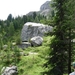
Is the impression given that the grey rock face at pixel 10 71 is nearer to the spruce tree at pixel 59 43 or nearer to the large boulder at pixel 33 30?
the spruce tree at pixel 59 43

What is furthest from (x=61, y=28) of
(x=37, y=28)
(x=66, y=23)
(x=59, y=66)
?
(x=37, y=28)

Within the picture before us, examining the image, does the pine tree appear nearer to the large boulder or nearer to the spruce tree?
the spruce tree

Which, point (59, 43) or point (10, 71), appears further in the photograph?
point (10, 71)

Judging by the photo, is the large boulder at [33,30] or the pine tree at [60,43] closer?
the pine tree at [60,43]

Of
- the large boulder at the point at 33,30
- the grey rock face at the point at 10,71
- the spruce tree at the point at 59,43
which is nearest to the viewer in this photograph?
the spruce tree at the point at 59,43

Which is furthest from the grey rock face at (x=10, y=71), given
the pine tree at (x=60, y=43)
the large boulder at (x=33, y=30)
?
the large boulder at (x=33, y=30)

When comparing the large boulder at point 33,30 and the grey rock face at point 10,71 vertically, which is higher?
the large boulder at point 33,30

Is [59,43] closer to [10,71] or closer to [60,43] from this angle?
[60,43]

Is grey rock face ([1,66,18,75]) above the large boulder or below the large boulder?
below

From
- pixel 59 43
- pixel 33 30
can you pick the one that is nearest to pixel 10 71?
pixel 59 43

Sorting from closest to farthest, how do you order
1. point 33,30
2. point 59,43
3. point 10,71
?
point 59,43
point 10,71
point 33,30

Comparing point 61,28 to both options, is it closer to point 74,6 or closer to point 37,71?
point 74,6

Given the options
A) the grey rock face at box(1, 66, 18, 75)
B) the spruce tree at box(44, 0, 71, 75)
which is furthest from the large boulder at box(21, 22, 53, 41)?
the spruce tree at box(44, 0, 71, 75)

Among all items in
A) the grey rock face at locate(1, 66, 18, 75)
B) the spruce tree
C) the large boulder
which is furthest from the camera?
the large boulder
